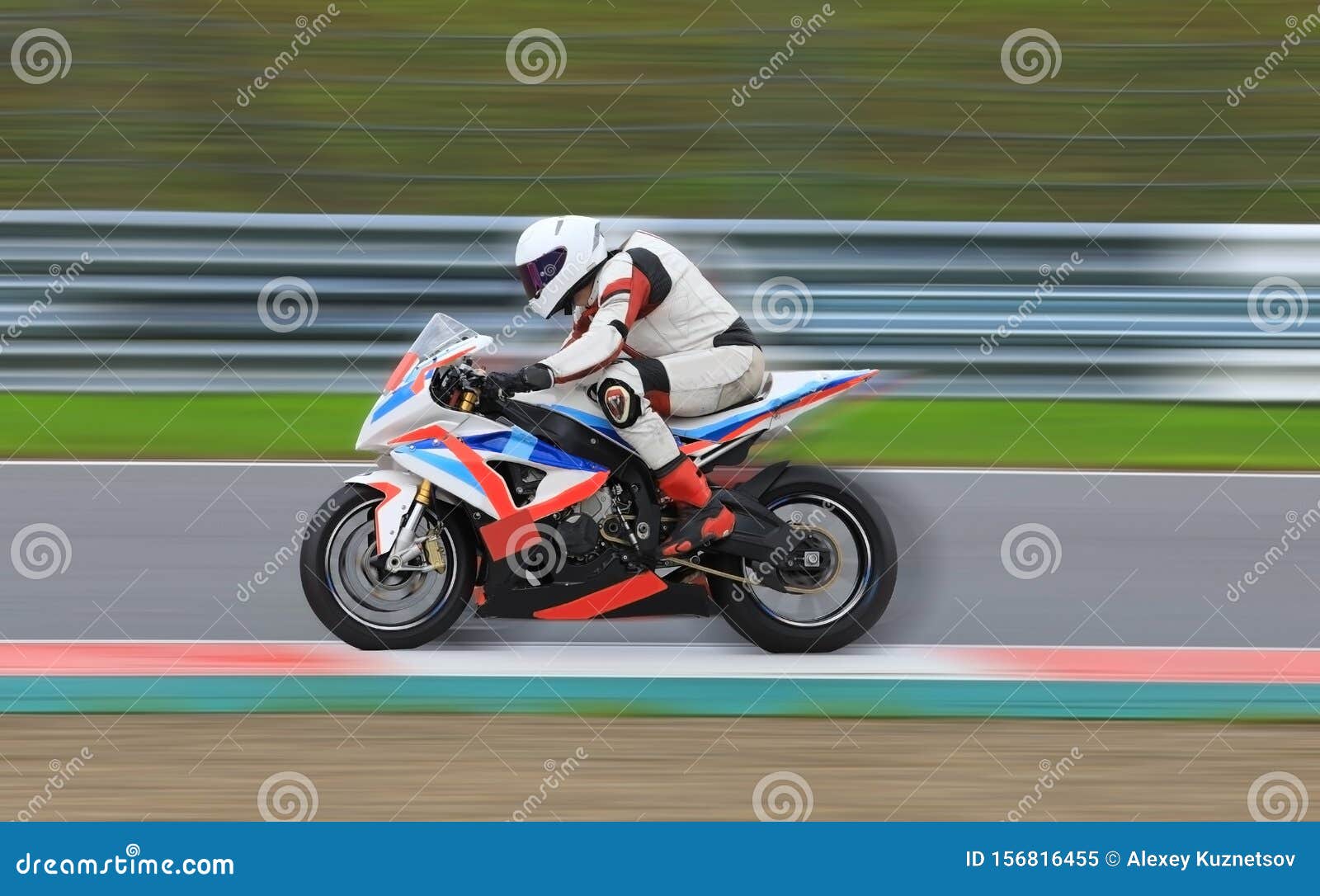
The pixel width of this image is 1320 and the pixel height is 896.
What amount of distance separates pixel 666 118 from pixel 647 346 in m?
6.51

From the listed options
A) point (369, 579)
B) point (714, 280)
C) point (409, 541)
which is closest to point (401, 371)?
point (409, 541)

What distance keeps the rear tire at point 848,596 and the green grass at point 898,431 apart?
3100 mm

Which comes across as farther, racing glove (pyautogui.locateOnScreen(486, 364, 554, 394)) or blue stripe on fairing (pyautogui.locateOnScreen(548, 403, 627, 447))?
blue stripe on fairing (pyautogui.locateOnScreen(548, 403, 627, 447))

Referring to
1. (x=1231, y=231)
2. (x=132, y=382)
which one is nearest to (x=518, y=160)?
(x=132, y=382)

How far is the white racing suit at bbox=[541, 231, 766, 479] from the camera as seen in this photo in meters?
5.91

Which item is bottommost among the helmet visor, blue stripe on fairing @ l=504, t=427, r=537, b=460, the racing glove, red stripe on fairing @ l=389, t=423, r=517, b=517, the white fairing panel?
the white fairing panel

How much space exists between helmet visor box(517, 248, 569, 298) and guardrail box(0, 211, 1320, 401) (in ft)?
13.4

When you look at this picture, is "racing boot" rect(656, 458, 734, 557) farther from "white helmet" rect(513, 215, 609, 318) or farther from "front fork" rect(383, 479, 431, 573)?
"front fork" rect(383, 479, 431, 573)

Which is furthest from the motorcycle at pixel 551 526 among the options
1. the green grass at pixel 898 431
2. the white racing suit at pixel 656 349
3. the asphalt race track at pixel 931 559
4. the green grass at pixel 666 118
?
the green grass at pixel 666 118

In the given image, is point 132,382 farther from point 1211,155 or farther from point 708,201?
point 1211,155

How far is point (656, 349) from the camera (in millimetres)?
6219

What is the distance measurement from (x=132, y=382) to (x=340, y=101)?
3609 mm

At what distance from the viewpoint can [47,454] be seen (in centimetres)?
923

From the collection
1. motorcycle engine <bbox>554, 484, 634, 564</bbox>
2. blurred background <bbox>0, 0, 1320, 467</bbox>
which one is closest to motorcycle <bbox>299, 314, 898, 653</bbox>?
motorcycle engine <bbox>554, 484, 634, 564</bbox>
